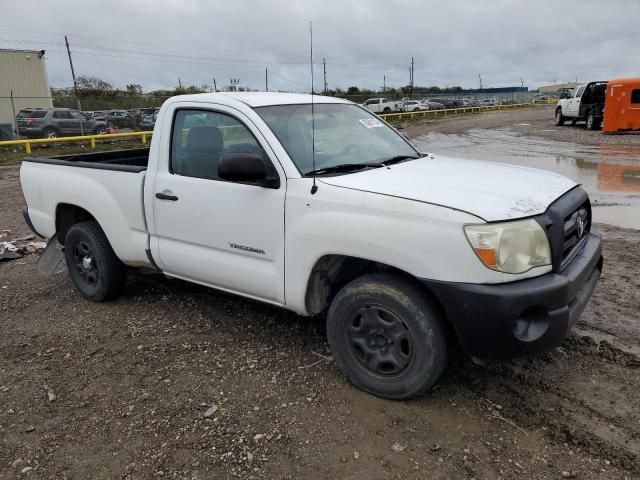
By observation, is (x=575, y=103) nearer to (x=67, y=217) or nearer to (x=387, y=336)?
(x=67, y=217)

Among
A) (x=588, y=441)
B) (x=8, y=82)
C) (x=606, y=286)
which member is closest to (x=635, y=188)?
(x=606, y=286)

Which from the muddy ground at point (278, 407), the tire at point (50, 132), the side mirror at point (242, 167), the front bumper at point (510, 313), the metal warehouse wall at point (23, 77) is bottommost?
the muddy ground at point (278, 407)

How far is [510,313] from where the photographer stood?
2783 millimetres

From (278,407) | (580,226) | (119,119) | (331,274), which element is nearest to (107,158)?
(331,274)

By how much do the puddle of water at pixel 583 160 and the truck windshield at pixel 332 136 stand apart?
15.1 ft

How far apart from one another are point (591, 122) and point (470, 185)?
24868 mm

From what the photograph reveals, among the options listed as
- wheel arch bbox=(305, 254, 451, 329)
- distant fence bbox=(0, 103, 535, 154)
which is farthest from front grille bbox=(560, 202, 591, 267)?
distant fence bbox=(0, 103, 535, 154)

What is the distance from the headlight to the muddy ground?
93 cm

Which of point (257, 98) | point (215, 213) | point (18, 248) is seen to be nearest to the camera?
point (215, 213)

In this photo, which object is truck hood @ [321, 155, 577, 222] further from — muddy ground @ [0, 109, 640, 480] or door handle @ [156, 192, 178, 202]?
door handle @ [156, 192, 178, 202]

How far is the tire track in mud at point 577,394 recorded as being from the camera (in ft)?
9.48

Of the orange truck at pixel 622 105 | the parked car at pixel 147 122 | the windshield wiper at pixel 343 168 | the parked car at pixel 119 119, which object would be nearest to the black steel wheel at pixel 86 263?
the windshield wiper at pixel 343 168

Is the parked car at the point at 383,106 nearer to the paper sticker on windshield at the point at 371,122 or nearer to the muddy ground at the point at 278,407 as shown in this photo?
the paper sticker on windshield at the point at 371,122

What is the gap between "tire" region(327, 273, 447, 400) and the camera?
3020 mm
